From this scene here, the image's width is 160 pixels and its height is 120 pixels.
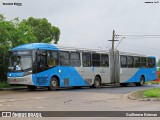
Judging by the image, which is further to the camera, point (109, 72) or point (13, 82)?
point (109, 72)

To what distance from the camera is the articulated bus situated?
85.1 ft

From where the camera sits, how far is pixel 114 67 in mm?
33562

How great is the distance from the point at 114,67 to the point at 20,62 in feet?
32.5

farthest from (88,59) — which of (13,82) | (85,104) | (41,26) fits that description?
(41,26)

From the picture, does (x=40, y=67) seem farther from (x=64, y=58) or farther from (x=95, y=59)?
(x=95, y=59)

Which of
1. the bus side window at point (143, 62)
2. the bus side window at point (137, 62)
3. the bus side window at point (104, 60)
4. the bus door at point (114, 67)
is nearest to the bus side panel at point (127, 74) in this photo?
the bus side window at point (137, 62)

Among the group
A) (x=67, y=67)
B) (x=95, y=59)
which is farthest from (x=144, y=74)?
(x=67, y=67)

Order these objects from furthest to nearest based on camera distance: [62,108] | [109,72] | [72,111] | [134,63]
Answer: [134,63], [109,72], [62,108], [72,111]

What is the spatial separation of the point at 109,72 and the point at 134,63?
4.35 m

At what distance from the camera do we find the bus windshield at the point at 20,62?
85.1ft

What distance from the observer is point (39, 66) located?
26.0m

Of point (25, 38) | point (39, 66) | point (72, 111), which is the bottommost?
point (72, 111)

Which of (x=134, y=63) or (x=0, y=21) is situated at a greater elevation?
(x=0, y=21)

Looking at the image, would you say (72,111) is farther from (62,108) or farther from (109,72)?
(109,72)
